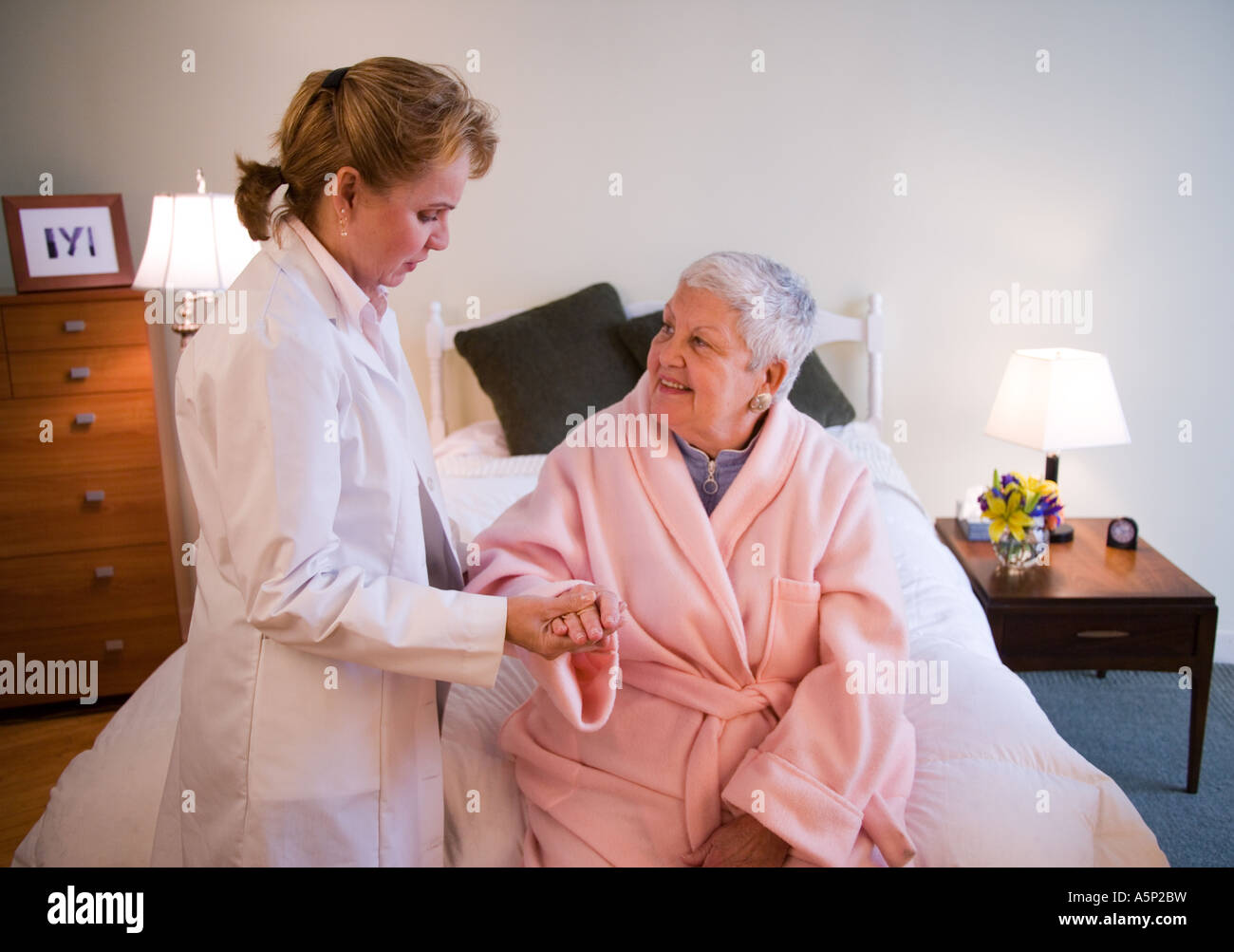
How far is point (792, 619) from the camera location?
1.55 m

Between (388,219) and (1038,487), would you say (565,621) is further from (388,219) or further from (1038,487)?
(1038,487)

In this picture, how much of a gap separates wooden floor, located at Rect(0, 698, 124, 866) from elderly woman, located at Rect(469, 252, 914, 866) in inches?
65.9

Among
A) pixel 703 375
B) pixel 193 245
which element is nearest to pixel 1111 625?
pixel 703 375

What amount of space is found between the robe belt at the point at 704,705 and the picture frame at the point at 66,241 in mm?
2384

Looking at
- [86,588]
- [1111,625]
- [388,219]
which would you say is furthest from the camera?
[86,588]

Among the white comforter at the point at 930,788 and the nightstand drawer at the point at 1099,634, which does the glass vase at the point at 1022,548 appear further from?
the white comforter at the point at 930,788

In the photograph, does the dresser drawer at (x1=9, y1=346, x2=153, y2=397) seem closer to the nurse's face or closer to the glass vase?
the nurse's face

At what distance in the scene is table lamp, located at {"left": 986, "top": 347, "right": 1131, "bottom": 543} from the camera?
283 centimetres

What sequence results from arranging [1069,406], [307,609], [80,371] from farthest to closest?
[80,371]
[1069,406]
[307,609]

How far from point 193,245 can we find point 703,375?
68.5 inches

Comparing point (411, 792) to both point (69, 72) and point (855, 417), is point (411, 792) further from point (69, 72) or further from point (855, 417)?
point (69, 72)

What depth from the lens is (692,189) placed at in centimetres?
329

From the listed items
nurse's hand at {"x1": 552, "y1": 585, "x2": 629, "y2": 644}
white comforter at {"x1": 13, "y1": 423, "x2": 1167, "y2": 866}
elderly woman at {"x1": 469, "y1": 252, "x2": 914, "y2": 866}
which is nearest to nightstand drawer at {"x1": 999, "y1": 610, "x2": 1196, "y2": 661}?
white comforter at {"x1": 13, "y1": 423, "x2": 1167, "y2": 866}
